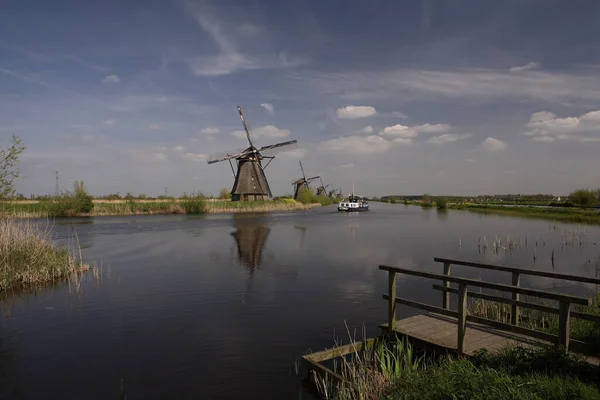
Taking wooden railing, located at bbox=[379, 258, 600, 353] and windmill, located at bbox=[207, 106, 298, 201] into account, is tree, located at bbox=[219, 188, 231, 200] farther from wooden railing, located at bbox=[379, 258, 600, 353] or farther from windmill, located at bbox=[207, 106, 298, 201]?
wooden railing, located at bbox=[379, 258, 600, 353]

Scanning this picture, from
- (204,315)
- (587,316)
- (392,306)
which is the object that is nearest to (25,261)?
(204,315)

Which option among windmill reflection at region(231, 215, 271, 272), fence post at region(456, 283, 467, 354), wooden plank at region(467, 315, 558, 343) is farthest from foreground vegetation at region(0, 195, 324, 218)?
wooden plank at region(467, 315, 558, 343)

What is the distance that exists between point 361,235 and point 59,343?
2567cm

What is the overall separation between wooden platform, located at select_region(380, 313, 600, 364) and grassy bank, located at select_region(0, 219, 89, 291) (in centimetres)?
1267

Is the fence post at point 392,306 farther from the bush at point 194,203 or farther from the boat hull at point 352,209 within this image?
the boat hull at point 352,209

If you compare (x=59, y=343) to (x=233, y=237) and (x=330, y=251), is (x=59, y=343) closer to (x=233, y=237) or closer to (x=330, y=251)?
(x=330, y=251)

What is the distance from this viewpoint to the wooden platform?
676cm

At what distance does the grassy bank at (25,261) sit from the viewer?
1338 centimetres

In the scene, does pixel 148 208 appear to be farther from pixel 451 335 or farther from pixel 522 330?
pixel 522 330

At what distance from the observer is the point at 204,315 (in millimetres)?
10992

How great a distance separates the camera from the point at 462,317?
669cm

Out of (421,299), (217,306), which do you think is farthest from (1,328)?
(421,299)

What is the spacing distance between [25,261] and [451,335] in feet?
47.5

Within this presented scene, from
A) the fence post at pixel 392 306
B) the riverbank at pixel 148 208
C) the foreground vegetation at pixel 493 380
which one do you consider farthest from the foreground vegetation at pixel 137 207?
the foreground vegetation at pixel 493 380
